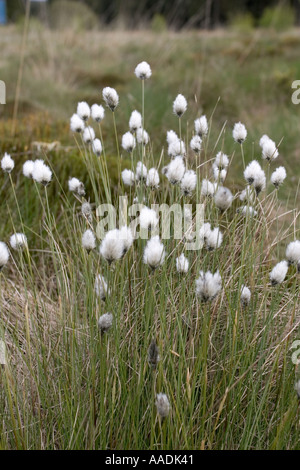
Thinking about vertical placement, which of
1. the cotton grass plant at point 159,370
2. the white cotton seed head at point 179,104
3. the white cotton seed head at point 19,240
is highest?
the white cotton seed head at point 179,104

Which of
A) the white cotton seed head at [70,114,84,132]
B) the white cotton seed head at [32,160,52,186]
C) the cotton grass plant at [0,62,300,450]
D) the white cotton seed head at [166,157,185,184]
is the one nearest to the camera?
the cotton grass plant at [0,62,300,450]

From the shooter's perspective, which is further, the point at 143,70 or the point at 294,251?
the point at 143,70

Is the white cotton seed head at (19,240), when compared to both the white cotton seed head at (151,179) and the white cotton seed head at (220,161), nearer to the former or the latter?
the white cotton seed head at (151,179)

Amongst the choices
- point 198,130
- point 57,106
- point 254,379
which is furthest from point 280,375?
point 57,106

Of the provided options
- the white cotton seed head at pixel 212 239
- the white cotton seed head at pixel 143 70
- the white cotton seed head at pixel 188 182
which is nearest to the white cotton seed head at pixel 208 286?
the white cotton seed head at pixel 212 239

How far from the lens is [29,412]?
183cm

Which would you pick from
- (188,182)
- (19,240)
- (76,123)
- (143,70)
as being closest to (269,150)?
(188,182)

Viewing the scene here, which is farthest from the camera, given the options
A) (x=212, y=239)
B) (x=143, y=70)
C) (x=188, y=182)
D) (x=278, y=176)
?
(x=143, y=70)

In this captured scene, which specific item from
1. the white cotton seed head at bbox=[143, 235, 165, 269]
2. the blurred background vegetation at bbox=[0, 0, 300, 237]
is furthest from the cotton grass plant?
the blurred background vegetation at bbox=[0, 0, 300, 237]

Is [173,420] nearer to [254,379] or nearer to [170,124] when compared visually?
[254,379]

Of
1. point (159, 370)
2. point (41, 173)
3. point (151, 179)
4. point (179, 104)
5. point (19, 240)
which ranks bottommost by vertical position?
→ point (159, 370)

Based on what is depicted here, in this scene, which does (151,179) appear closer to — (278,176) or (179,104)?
(179,104)

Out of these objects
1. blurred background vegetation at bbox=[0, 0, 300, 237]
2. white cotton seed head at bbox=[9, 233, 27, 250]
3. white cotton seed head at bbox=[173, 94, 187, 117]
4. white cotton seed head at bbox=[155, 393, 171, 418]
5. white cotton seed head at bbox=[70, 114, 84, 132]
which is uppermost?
blurred background vegetation at bbox=[0, 0, 300, 237]

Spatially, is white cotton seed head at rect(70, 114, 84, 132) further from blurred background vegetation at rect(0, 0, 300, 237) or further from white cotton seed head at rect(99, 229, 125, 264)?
white cotton seed head at rect(99, 229, 125, 264)
